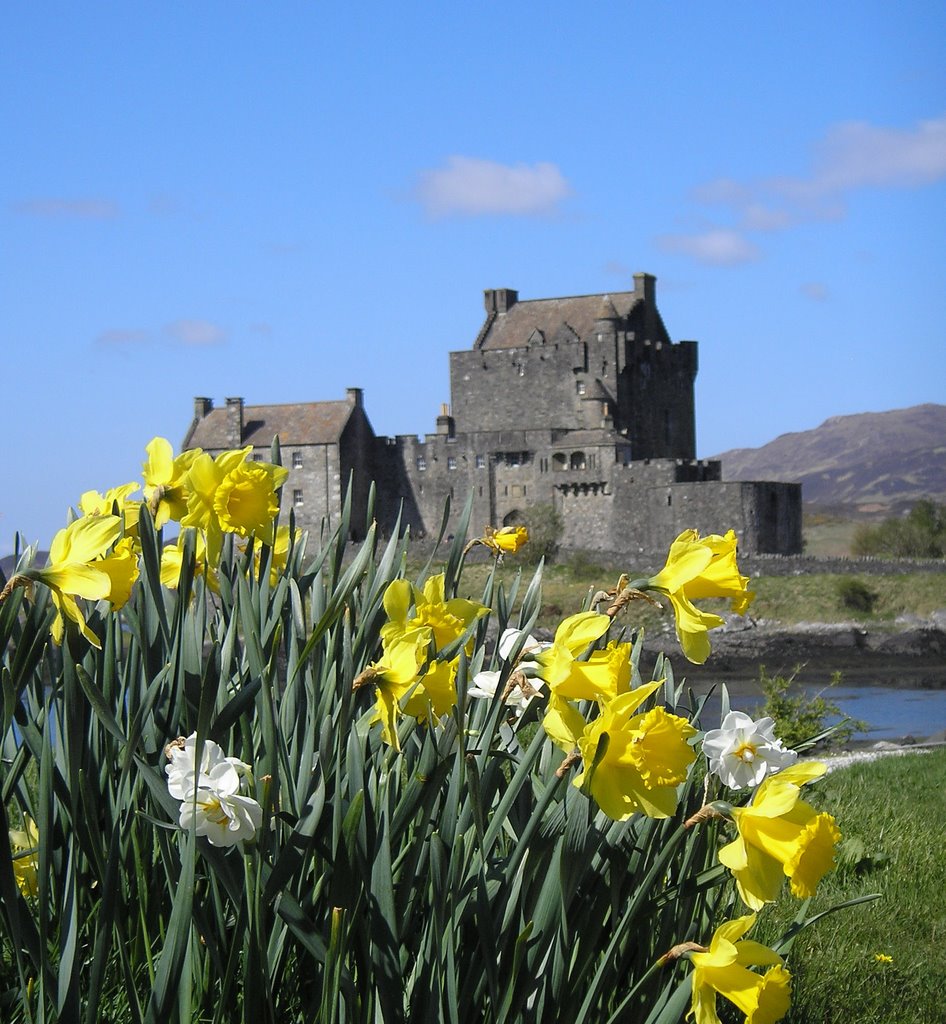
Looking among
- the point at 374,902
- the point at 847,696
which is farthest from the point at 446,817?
the point at 847,696

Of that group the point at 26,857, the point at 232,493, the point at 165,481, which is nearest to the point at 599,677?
the point at 232,493

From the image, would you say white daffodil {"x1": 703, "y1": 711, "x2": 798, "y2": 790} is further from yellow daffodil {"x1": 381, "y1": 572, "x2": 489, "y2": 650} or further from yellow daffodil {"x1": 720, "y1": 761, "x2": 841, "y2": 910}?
yellow daffodil {"x1": 381, "y1": 572, "x2": 489, "y2": 650}

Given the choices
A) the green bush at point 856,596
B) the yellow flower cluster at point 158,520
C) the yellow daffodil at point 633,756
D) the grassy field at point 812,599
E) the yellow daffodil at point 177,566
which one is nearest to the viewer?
the yellow daffodil at point 633,756

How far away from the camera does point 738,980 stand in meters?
2.13

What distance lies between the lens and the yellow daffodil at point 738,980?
213cm

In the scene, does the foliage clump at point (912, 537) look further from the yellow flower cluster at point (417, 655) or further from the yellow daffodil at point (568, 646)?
the yellow daffodil at point (568, 646)

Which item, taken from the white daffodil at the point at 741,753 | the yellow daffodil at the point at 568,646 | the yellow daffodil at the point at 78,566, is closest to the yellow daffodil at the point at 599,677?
the yellow daffodil at the point at 568,646

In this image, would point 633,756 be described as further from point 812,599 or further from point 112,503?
point 812,599

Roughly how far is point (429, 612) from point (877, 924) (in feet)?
10.7

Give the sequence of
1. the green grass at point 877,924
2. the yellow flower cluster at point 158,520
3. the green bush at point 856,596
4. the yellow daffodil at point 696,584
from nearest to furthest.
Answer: the yellow flower cluster at point 158,520 < the yellow daffodil at point 696,584 < the green grass at point 877,924 < the green bush at point 856,596

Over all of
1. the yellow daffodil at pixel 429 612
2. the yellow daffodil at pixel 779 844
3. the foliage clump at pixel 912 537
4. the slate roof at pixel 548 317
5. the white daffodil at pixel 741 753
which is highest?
the slate roof at pixel 548 317

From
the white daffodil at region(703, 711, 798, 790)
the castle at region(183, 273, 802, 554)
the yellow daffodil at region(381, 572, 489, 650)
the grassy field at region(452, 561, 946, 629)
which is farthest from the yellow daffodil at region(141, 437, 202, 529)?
the castle at region(183, 273, 802, 554)

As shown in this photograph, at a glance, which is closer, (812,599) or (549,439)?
(812,599)

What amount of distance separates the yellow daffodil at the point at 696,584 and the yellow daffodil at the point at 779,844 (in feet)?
0.85
